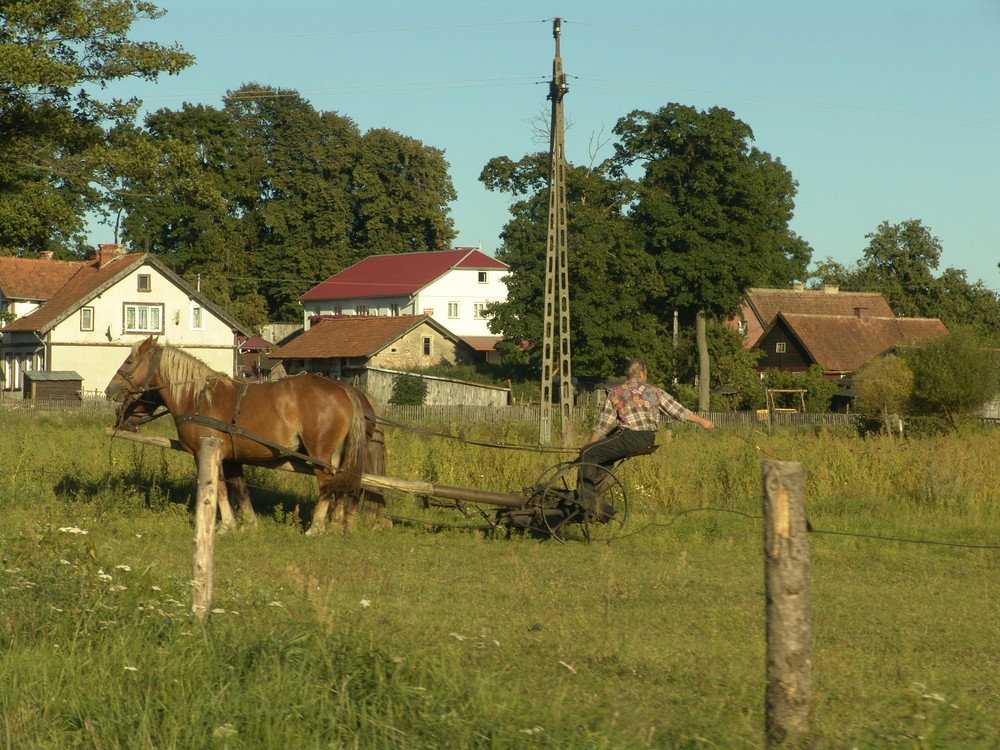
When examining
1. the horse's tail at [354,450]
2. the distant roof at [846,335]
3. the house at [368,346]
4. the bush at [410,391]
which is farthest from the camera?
the distant roof at [846,335]

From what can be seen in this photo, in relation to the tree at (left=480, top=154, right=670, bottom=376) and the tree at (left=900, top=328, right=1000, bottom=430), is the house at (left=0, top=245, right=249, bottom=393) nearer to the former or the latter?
the tree at (left=480, top=154, right=670, bottom=376)

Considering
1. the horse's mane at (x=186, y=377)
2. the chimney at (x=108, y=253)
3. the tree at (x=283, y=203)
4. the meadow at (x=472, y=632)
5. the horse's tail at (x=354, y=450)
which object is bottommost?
the meadow at (x=472, y=632)

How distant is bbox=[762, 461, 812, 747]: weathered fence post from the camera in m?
4.49

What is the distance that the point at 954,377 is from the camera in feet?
119

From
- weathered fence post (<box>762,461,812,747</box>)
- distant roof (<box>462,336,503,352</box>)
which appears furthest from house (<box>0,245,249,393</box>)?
weathered fence post (<box>762,461,812,747</box>)

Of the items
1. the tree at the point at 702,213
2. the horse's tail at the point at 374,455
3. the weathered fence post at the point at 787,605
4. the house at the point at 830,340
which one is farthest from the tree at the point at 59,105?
the house at the point at 830,340

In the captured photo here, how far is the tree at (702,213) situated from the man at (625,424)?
39478mm

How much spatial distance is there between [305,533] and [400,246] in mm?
72488

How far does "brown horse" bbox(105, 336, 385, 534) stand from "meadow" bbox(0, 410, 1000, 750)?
1.88 ft

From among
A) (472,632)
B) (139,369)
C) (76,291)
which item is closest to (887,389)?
(139,369)

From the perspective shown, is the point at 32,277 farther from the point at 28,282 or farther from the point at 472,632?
the point at 472,632

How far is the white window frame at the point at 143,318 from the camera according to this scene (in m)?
55.3

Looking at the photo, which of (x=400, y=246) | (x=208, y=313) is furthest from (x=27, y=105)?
(x=400, y=246)

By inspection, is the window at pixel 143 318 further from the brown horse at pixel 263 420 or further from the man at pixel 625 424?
the man at pixel 625 424
